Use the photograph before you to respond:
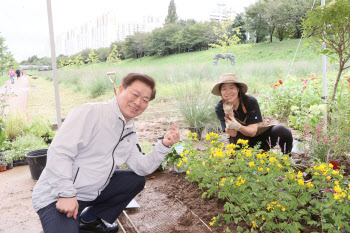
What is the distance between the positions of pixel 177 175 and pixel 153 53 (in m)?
8.65

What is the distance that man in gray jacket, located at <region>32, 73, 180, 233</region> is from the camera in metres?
1.43

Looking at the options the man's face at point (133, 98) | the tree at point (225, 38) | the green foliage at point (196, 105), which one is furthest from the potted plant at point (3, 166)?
the tree at point (225, 38)

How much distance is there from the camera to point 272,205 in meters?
1.43

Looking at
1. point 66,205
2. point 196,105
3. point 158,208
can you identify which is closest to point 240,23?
point 196,105

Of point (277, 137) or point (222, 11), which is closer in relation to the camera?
point (277, 137)

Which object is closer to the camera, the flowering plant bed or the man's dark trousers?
the flowering plant bed

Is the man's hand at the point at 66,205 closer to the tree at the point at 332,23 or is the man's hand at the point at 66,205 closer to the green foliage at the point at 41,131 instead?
the tree at the point at 332,23

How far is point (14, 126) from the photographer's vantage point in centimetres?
428

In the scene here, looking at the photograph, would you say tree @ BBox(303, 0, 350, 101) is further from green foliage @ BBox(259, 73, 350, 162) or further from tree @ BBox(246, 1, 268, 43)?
tree @ BBox(246, 1, 268, 43)

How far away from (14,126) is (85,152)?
3.34 m

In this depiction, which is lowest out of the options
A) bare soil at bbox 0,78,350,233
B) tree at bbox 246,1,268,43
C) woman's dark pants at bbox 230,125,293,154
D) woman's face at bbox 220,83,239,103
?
bare soil at bbox 0,78,350,233

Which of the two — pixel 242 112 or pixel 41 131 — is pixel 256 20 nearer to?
pixel 41 131

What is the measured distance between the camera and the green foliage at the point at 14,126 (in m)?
4.22

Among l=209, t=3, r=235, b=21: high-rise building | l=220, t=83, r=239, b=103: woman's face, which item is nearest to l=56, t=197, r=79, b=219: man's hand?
l=220, t=83, r=239, b=103: woman's face
